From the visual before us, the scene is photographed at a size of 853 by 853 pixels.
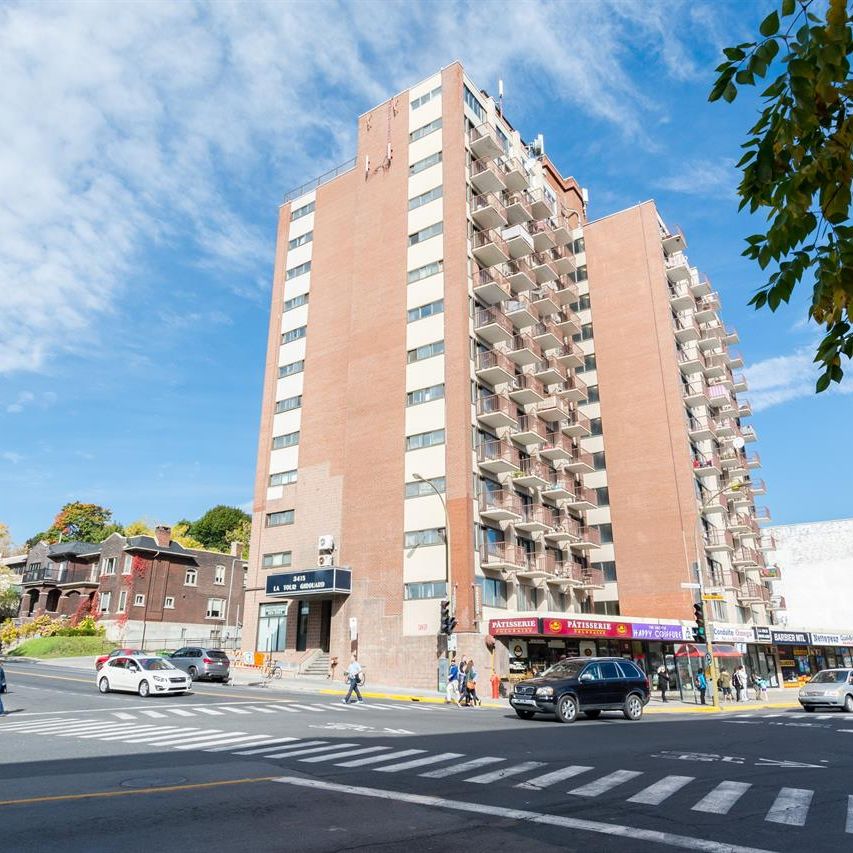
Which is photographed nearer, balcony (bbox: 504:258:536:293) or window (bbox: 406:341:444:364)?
window (bbox: 406:341:444:364)

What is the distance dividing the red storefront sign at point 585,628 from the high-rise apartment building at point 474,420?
115 millimetres

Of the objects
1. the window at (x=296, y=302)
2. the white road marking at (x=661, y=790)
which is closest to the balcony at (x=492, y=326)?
the window at (x=296, y=302)

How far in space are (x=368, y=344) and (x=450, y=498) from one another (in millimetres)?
13196

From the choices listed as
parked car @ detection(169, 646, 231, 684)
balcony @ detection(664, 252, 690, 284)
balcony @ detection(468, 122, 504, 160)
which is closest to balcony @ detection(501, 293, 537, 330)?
balcony @ detection(468, 122, 504, 160)

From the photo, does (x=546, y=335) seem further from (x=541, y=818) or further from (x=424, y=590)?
(x=541, y=818)

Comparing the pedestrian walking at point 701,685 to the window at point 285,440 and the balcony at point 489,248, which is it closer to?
the balcony at point 489,248

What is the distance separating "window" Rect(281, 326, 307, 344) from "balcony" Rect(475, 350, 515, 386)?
1548 centimetres

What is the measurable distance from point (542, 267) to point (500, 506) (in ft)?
65.4

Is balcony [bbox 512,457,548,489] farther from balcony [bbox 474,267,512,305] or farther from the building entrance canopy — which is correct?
the building entrance canopy

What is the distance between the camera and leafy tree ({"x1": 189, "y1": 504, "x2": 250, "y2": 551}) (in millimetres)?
95188

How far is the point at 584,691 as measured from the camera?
20.6m

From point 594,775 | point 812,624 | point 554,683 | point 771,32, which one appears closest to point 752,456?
point 812,624

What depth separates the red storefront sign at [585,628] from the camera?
3366 centimetres

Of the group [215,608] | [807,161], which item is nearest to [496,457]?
[807,161]
